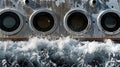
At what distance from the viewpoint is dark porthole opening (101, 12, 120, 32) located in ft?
101

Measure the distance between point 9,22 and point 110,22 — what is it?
3.75 metres

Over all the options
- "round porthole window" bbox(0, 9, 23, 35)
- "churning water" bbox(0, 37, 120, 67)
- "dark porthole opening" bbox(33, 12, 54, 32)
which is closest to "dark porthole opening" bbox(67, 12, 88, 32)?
"dark porthole opening" bbox(33, 12, 54, 32)

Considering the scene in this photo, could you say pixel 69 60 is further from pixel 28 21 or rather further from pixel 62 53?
pixel 28 21

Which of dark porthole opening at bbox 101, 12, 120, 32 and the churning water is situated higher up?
dark porthole opening at bbox 101, 12, 120, 32

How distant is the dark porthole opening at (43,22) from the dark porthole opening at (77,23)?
67cm

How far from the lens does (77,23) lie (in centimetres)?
3070

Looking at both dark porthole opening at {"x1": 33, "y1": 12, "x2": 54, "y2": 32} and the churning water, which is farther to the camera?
dark porthole opening at {"x1": 33, "y1": 12, "x2": 54, "y2": 32}

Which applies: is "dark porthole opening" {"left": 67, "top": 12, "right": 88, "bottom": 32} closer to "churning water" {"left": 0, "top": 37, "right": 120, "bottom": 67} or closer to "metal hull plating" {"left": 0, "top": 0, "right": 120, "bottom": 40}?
"metal hull plating" {"left": 0, "top": 0, "right": 120, "bottom": 40}

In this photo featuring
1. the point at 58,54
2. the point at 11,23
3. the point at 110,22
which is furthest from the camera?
the point at 110,22

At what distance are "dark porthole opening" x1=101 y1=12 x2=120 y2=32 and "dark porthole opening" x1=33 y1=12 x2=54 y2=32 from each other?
1931 millimetres

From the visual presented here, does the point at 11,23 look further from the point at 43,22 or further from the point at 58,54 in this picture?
the point at 58,54

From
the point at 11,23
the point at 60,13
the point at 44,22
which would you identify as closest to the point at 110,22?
the point at 60,13

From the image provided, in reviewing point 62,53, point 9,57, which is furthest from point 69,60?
point 9,57

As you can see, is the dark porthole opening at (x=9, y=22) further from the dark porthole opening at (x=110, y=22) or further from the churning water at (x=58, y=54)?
the dark porthole opening at (x=110, y=22)
